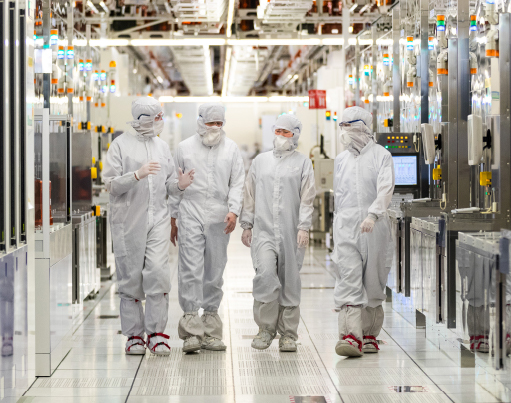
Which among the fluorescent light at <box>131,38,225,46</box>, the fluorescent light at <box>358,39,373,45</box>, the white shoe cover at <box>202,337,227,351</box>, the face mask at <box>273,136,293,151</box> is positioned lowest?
the white shoe cover at <box>202,337,227,351</box>

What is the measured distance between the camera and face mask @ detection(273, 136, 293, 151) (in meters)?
4.65

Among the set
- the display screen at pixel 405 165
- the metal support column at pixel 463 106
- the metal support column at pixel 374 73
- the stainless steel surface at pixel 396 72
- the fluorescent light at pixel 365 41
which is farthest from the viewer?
the fluorescent light at pixel 365 41

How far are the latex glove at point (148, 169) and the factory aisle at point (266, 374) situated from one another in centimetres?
116

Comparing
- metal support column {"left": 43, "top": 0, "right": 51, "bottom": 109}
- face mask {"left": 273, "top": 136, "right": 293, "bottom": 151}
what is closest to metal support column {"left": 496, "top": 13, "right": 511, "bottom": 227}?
face mask {"left": 273, "top": 136, "right": 293, "bottom": 151}

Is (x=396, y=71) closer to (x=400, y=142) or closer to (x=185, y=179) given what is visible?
(x=400, y=142)

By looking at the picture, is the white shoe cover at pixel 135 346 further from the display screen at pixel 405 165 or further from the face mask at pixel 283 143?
the display screen at pixel 405 165

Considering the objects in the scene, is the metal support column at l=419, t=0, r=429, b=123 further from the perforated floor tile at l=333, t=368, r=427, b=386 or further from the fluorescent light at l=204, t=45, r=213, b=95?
the fluorescent light at l=204, t=45, r=213, b=95

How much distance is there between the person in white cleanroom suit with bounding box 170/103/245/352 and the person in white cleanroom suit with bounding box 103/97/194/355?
128mm

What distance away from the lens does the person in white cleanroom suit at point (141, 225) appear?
4453 millimetres

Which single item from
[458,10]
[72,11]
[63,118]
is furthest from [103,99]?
[458,10]

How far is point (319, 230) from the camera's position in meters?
11.5

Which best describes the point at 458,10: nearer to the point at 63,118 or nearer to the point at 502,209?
the point at 502,209

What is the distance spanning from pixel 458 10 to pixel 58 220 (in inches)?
120

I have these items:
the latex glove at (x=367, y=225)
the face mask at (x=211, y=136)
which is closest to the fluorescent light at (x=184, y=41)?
the face mask at (x=211, y=136)
